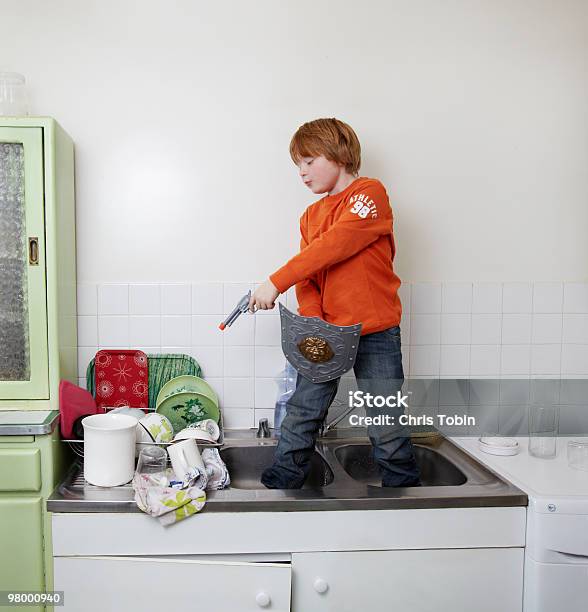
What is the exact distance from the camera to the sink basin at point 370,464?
1823mm

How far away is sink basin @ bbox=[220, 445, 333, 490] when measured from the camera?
5.95 feet

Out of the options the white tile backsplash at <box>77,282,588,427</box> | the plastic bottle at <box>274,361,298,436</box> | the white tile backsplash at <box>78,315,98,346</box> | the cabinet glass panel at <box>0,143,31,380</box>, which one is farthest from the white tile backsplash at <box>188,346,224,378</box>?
the cabinet glass panel at <box>0,143,31,380</box>

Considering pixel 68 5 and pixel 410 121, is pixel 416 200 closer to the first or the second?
pixel 410 121

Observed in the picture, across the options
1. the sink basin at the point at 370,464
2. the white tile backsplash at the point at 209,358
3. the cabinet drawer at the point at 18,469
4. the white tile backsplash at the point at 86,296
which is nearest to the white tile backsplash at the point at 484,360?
the sink basin at the point at 370,464

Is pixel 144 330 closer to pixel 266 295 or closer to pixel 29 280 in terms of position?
pixel 29 280

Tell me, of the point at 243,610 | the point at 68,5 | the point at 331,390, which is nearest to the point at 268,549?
the point at 243,610

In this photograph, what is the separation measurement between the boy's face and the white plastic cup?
2.81 feet

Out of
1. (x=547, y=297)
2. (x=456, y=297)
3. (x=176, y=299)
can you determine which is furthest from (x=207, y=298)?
(x=547, y=297)

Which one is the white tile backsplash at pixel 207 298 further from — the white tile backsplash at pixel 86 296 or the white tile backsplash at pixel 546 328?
the white tile backsplash at pixel 546 328

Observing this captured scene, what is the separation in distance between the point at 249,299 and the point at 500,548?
3.10 ft

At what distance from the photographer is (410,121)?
195 cm

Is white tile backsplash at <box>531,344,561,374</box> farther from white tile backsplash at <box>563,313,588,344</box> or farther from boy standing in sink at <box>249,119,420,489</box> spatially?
boy standing in sink at <box>249,119,420,489</box>

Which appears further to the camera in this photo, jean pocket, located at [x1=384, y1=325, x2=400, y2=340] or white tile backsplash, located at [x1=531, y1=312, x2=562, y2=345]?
white tile backsplash, located at [x1=531, y1=312, x2=562, y2=345]

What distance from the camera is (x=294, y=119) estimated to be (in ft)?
6.30
